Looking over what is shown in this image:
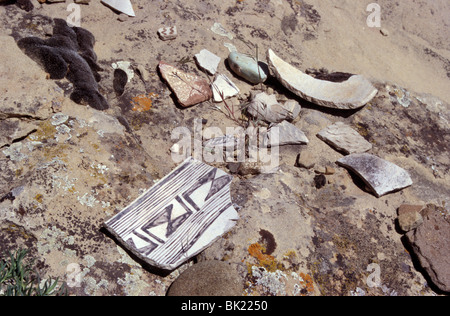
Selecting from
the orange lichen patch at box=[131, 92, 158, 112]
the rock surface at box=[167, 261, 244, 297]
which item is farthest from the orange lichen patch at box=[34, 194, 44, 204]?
the orange lichen patch at box=[131, 92, 158, 112]

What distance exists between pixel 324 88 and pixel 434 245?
5.15ft

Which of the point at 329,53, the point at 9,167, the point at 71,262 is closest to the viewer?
the point at 71,262

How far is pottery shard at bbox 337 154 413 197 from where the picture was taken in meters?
2.79

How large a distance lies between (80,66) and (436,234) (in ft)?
8.69

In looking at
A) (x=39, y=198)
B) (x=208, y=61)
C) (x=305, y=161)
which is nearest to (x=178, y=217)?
(x=39, y=198)

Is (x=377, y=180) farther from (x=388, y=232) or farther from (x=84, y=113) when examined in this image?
(x=84, y=113)

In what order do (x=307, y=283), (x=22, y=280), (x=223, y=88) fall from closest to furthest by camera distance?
(x=22, y=280), (x=307, y=283), (x=223, y=88)

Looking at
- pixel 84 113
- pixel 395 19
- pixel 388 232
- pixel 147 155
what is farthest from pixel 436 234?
pixel 395 19

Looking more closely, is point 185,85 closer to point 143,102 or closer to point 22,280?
point 143,102

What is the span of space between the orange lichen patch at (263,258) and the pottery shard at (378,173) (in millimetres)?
1027

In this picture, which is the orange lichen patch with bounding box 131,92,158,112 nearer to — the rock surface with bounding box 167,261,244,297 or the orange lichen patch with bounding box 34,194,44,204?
the orange lichen patch with bounding box 34,194,44,204

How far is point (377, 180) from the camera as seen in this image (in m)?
2.81

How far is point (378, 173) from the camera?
2.85 meters

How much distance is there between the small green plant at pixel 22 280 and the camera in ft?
6.07
